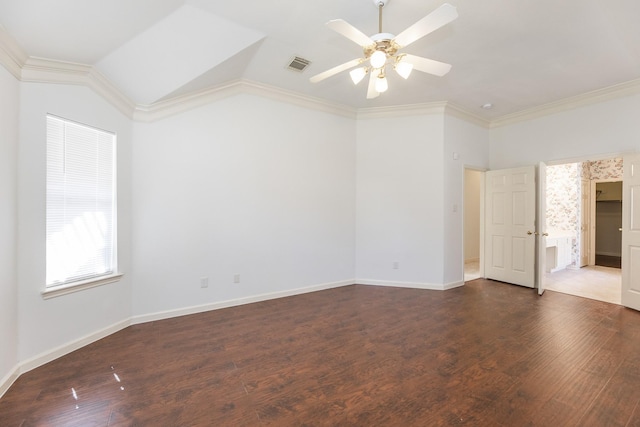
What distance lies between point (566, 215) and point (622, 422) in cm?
632

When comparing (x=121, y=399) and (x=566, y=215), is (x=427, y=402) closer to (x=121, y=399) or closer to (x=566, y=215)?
(x=121, y=399)

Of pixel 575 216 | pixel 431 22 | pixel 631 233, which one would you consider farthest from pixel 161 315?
pixel 575 216

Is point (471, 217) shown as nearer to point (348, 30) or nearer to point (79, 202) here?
point (348, 30)

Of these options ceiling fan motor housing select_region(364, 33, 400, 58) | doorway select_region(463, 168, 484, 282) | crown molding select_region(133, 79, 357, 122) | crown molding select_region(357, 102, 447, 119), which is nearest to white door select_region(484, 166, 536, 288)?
crown molding select_region(357, 102, 447, 119)

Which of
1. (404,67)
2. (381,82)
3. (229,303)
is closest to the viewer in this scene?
(404,67)

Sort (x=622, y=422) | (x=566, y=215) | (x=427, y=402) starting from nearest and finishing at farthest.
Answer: (x=622, y=422) → (x=427, y=402) → (x=566, y=215)

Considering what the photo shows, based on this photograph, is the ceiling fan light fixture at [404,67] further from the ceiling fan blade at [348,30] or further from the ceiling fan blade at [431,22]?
the ceiling fan blade at [348,30]

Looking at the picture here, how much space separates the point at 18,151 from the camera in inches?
89.7

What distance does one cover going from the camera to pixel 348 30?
2020mm

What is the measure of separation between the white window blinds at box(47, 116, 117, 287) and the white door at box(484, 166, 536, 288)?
604 centimetres

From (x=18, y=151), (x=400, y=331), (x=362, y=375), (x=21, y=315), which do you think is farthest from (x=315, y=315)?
(x=18, y=151)

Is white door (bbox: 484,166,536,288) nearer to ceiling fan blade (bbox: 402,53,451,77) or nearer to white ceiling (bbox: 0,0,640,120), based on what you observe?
white ceiling (bbox: 0,0,640,120)

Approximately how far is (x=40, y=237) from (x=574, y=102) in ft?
22.9

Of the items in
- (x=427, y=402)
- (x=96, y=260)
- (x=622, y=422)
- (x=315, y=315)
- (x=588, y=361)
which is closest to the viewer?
(x=622, y=422)
